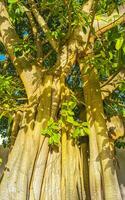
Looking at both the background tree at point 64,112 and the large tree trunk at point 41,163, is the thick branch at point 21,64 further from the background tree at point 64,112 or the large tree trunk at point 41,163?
the large tree trunk at point 41,163

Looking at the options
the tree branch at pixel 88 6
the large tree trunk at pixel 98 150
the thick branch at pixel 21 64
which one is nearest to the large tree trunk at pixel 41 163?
the thick branch at pixel 21 64

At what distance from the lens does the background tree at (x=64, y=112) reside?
3693 millimetres

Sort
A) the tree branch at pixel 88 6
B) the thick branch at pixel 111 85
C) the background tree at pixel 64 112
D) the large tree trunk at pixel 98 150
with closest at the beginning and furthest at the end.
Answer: the large tree trunk at pixel 98 150 < the background tree at pixel 64 112 < the thick branch at pixel 111 85 < the tree branch at pixel 88 6

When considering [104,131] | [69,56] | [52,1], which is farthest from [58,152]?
[52,1]

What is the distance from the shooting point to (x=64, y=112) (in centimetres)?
401

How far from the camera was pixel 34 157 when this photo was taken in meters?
3.96

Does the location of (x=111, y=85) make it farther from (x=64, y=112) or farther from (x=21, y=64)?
(x=21, y=64)

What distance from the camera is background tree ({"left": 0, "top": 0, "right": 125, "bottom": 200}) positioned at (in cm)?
369

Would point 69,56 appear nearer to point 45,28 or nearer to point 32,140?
point 45,28

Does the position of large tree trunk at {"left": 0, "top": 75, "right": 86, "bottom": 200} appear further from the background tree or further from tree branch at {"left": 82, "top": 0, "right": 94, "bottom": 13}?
tree branch at {"left": 82, "top": 0, "right": 94, "bottom": 13}

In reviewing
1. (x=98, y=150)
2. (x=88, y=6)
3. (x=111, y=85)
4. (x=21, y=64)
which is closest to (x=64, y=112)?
(x=98, y=150)

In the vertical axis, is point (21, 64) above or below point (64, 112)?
above

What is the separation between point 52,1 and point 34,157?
1.59 m

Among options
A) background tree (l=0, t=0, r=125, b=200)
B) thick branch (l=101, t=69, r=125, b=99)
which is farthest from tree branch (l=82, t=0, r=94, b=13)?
thick branch (l=101, t=69, r=125, b=99)
